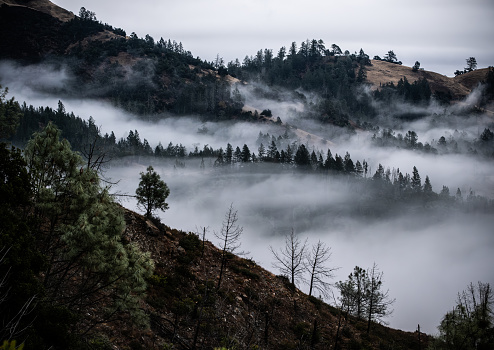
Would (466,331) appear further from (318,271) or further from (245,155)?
(245,155)

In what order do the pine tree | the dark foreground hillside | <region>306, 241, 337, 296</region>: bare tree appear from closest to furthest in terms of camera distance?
the dark foreground hillside
<region>306, 241, 337, 296</region>: bare tree
the pine tree

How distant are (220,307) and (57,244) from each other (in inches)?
406

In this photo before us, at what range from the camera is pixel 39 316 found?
972 centimetres

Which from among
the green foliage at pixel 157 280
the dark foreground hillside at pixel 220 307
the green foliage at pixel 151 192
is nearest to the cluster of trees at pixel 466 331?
the dark foreground hillside at pixel 220 307

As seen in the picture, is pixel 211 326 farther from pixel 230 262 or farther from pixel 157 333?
pixel 230 262

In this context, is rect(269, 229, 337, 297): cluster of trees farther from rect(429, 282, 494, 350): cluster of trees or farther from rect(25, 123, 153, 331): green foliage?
rect(25, 123, 153, 331): green foliage

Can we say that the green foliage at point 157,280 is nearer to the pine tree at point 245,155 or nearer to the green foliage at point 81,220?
the green foliage at point 81,220

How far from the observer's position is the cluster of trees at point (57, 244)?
30.8 feet

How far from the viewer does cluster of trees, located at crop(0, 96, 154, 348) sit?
938 cm

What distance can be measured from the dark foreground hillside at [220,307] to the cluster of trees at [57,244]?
541cm

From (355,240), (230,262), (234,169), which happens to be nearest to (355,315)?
(230,262)

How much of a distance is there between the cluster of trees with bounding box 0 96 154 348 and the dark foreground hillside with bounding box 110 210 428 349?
5410 millimetres

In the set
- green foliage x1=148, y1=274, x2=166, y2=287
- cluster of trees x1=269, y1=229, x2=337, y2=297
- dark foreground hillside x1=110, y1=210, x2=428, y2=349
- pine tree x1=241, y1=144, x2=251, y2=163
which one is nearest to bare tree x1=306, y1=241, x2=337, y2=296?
cluster of trees x1=269, y1=229, x2=337, y2=297

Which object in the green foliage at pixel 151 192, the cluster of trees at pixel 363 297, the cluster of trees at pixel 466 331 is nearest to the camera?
the cluster of trees at pixel 466 331
